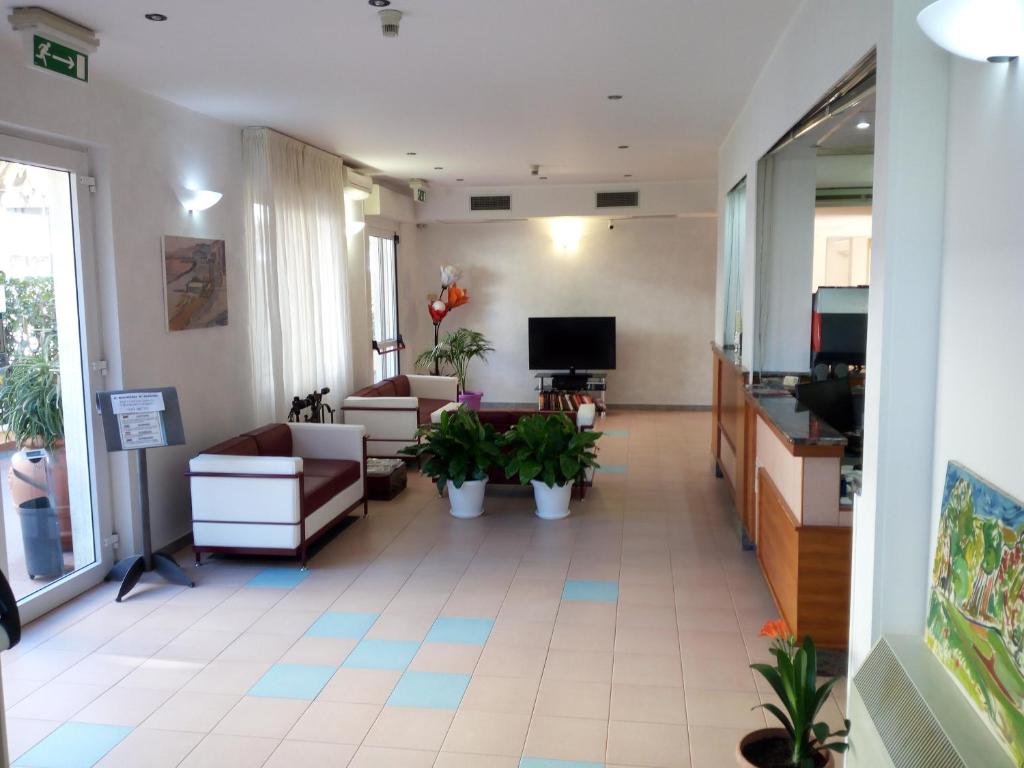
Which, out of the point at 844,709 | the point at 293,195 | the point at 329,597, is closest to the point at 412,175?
the point at 293,195

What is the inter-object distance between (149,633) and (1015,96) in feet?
14.1

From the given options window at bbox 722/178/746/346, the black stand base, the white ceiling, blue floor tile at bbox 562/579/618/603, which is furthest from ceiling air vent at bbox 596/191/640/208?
the black stand base

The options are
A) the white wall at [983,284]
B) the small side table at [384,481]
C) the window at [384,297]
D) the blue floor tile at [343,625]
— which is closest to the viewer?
the white wall at [983,284]

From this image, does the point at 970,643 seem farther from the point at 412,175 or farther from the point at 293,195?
the point at 412,175

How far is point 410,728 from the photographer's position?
3.28 metres

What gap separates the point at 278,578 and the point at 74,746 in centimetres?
189

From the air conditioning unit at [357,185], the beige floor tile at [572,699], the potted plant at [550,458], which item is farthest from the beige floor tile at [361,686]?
the air conditioning unit at [357,185]

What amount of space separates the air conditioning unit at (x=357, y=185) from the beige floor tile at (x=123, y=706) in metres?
5.69

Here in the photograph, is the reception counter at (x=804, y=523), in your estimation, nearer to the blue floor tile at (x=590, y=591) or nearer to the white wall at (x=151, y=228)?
the blue floor tile at (x=590, y=591)

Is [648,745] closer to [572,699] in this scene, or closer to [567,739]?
[567,739]

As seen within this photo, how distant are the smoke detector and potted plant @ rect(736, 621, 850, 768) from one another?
295cm

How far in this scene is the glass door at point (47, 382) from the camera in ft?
14.3

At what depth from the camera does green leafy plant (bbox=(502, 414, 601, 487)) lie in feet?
19.7

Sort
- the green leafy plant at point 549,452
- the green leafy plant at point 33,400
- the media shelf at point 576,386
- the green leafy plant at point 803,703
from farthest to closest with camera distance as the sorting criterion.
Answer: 1. the media shelf at point 576,386
2. the green leafy plant at point 549,452
3. the green leafy plant at point 33,400
4. the green leafy plant at point 803,703
